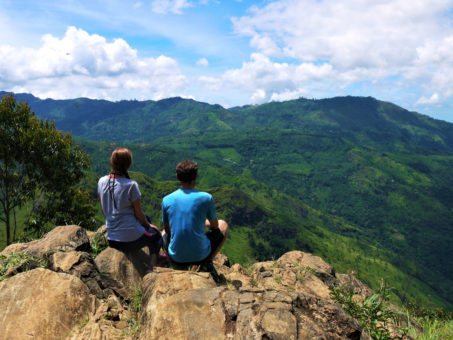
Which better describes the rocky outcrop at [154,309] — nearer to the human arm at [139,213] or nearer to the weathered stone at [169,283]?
the weathered stone at [169,283]

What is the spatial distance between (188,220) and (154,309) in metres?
2.24

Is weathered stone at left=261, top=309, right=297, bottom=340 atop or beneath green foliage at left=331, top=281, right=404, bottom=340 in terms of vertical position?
atop

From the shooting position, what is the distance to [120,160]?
7867mm

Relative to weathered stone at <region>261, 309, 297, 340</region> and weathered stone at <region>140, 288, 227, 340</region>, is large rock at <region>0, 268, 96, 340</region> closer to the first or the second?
weathered stone at <region>140, 288, 227, 340</region>

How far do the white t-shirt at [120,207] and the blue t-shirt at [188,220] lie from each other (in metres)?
1.47

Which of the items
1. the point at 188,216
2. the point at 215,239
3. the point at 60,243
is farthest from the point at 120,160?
the point at 215,239

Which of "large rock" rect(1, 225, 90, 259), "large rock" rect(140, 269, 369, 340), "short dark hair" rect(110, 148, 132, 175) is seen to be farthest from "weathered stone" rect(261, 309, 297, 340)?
"large rock" rect(1, 225, 90, 259)

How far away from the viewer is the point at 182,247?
7.14m

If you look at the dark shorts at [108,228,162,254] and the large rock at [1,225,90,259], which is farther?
the dark shorts at [108,228,162,254]

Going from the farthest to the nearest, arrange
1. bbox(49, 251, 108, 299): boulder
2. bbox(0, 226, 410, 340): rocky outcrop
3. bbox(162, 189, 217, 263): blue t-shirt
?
bbox(162, 189, 217, 263): blue t-shirt, bbox(49, 251, 108, 299): boulder, bbox(0, 226, 410, 340): rocky outcrop

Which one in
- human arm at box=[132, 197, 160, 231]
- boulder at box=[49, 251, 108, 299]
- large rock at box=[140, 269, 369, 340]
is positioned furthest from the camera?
human arm at box=[132, 197, 160, 231]

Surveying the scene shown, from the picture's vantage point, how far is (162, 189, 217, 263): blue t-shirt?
695cm

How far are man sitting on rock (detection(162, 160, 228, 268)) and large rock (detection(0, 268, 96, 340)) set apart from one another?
7.48 ft

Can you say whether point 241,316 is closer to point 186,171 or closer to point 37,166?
point 186,171
